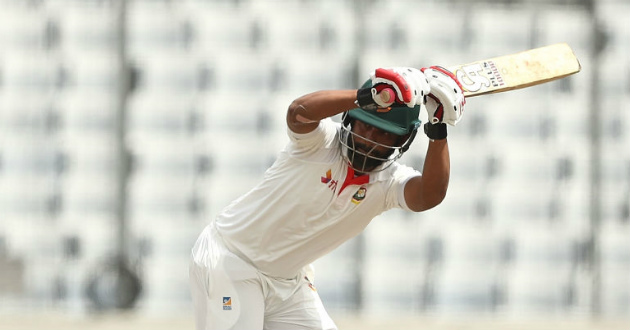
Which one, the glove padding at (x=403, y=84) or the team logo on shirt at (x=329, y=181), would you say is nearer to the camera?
the glove padding at (x=403, y=84)

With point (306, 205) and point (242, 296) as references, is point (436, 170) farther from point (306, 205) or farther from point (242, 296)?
point (242, 296)

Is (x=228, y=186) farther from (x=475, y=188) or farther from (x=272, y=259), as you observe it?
(x=272, y=259)

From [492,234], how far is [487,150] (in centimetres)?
73

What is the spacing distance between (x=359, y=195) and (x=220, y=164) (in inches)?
205

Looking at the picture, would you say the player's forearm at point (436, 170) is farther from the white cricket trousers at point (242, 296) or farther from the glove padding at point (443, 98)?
the white cricket trousers at point (242, 296)

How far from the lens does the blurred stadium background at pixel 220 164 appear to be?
9.03 m

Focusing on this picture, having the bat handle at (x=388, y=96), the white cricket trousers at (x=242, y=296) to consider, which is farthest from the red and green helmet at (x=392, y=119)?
the white cricket trousers at (x=242, y=296)

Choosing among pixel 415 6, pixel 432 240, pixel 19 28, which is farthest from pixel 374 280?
pixel 19 28

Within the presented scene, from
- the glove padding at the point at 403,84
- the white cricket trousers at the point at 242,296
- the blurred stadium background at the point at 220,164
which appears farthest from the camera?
the blurred stadium background at the point at 220,164

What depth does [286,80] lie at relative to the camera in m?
9.19

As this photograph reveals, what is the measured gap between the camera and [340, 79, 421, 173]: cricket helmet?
3.84 metres

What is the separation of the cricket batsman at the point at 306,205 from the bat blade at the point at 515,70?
0.27 metres

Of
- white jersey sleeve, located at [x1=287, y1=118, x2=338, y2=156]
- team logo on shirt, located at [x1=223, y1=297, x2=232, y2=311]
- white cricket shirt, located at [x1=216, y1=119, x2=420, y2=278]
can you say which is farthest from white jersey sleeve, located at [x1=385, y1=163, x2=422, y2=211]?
team logo on shirt, located at [x1=223, y1=297, x2=232, y2=311]

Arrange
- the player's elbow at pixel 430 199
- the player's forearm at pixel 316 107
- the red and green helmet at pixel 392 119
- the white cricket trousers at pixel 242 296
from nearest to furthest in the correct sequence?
1. the player's forearm at pixel 316 107
2. the red and green helmet at pixel 392 119
3. the player's elbow at pixel 430 199
4. the white cricket trousers at pixel 242 296
